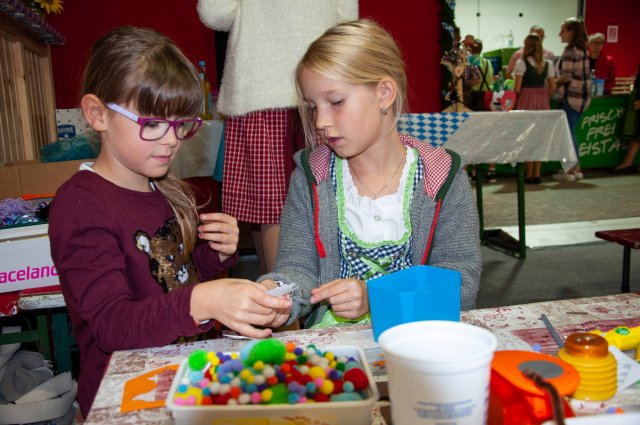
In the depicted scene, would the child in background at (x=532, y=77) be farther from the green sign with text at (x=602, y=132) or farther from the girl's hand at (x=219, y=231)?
the girl's hand at (x=219, y=231)

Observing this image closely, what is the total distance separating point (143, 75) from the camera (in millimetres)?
1200

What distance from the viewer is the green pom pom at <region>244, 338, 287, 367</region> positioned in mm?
748

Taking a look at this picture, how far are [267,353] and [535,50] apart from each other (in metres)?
6.91

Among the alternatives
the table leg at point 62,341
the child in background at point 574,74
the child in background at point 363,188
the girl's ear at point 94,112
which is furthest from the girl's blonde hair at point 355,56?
the child in background at point 574,74

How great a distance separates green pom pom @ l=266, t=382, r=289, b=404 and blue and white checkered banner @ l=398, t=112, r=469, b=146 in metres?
2.70

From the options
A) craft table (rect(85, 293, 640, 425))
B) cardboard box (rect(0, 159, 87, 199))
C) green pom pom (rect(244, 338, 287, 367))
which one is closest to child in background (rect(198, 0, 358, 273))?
cardboard box (rect(0, 159, 87, 199))

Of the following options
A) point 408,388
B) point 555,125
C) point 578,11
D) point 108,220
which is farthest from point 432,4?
point 578,11

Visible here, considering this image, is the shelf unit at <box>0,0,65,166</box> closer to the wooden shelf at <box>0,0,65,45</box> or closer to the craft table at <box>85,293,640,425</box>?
the wooden shelf at <box>0,0,65,45</box>

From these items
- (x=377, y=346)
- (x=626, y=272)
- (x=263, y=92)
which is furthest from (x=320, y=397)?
(x=626, y=272)

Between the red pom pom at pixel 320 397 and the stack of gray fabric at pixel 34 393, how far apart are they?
1.30 meters

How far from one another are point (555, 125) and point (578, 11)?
8.92m

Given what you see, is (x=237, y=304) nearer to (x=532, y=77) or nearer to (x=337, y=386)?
(x=337, y=386)

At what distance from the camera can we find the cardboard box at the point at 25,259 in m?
1.64

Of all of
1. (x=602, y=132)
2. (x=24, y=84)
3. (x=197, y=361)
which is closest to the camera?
(x=197, y=361)
